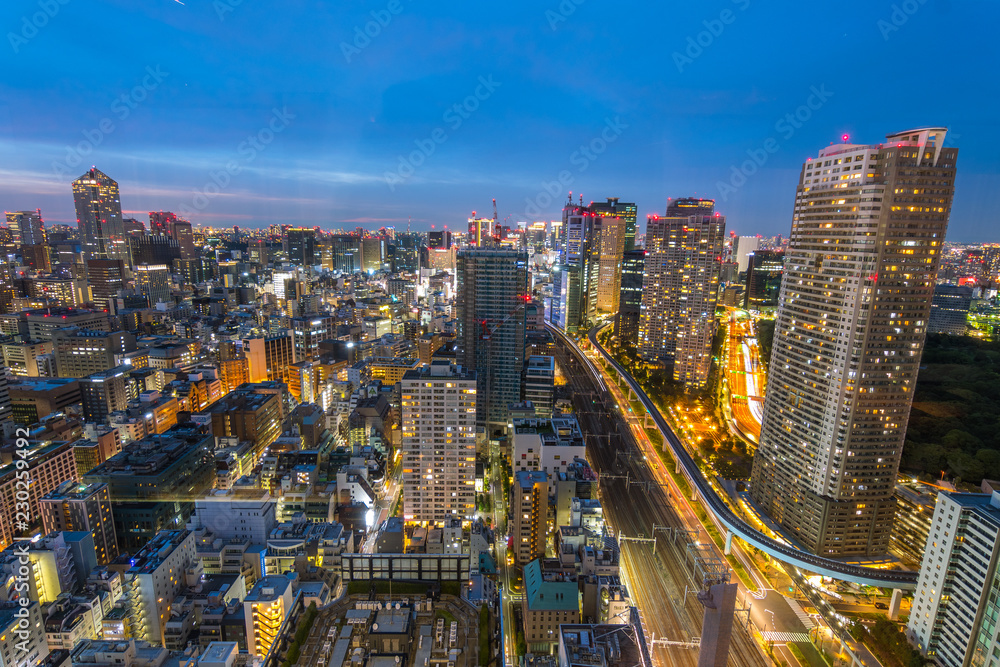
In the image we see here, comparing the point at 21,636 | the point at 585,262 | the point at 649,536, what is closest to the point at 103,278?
the point at 585,262

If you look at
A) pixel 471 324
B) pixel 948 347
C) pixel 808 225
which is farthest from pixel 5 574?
pixel 948 347

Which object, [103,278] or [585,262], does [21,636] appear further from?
[103,278]

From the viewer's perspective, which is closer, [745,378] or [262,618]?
[262,618]

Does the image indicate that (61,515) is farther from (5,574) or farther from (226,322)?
(226,322)

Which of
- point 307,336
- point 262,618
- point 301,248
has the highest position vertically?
point 301,248

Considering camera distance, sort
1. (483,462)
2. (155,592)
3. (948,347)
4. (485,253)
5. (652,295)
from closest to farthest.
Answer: (155,592), (483,462), (485,253), (948,347), (652,295)

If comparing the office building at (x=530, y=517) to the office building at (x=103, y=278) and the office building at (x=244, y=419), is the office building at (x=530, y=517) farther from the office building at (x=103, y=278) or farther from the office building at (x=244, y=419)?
the office building at (x=103, y=278)

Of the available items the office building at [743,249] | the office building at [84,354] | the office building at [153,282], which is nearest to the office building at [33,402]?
the office building at [84,354]
